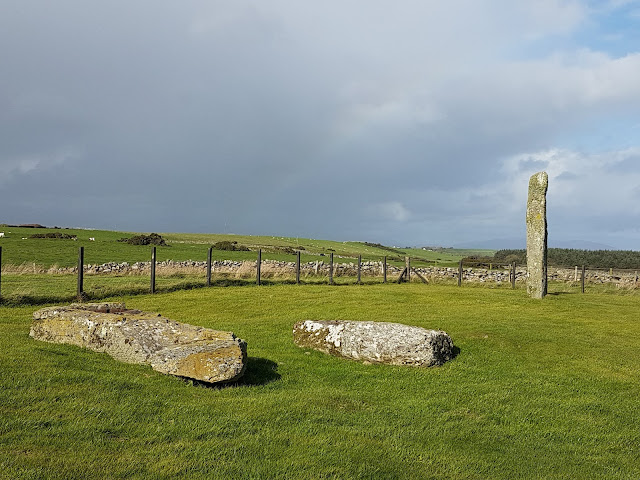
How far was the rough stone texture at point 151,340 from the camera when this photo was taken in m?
9.21

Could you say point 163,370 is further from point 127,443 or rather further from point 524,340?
point 524,340

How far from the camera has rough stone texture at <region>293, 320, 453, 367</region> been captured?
1182 cm

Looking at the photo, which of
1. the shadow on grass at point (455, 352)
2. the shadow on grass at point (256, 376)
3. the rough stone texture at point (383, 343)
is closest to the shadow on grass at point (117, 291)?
the shadow on grass at point (256, 376)

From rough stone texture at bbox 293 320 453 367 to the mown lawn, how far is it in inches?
13.9

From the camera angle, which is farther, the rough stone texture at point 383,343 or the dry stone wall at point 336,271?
the dry stone wall at point 336,271

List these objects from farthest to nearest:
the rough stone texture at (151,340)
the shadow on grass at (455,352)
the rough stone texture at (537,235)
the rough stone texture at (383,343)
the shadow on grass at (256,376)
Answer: the rough stone texture at (537,235)
the shadow on grass at (455,352)
the rough stone texture at (383,343)
the shadow on grass at (256,376)
the rough stone texture at (151,340)

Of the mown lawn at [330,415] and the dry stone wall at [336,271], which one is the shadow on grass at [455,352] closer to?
the mown lawn at [330,415]

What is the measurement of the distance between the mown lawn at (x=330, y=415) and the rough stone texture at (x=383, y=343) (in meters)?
0.35

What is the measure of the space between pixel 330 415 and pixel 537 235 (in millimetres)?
23148

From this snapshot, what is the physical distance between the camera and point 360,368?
11.6 m

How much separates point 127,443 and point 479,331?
12.4 meters

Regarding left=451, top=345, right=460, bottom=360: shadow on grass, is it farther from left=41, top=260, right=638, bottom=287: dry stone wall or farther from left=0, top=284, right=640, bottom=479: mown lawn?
left=41, top=260, right=638, bottom=287: dry stone wall

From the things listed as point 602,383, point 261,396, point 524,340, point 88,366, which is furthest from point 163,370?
point 524,340

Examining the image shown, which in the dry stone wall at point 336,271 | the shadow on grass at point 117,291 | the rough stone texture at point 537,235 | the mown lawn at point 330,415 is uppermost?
the rough stone texture at point 537,235
